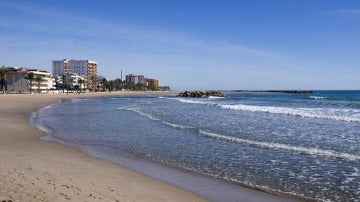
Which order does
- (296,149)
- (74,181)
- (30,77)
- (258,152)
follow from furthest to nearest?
(30,77)
(296,149)
(258,152)
(74,181)

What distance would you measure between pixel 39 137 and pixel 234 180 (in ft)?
38.4

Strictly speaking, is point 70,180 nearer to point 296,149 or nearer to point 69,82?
point 296,149

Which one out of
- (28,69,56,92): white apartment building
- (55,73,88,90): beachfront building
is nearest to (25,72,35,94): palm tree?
(28,69,56,92): white apartment building

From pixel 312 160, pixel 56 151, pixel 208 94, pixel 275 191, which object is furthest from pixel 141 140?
pixel 208 94

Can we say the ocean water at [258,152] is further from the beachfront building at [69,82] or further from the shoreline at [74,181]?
the beachfront building at [69,82]

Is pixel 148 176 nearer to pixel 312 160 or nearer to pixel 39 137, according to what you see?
pixel 312 160

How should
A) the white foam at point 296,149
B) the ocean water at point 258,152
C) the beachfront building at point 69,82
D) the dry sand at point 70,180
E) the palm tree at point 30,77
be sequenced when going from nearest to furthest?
the dry sand at point 70,180, the ocean water at point 258,152, the white foam at point 296,149, the palm tree at point 30,77, the beachfront building at point 69,82

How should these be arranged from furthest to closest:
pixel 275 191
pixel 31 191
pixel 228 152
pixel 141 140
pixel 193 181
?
pixel 141 140, pixel 228 152, pixel 193 181, pixel 275 191, pixel 31 191

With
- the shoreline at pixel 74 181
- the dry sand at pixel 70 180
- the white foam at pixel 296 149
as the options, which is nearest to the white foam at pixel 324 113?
the white foam at pixel 296 149

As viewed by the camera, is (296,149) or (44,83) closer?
(296,149)

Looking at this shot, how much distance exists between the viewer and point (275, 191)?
9.13 m

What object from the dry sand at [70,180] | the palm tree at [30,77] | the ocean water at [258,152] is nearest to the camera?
the dry sand at [70,180]

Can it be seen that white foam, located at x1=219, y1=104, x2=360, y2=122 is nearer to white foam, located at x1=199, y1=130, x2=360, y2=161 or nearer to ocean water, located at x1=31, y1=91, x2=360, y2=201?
ocean water, located at x1=31, y1=91, x2=360, y2=201

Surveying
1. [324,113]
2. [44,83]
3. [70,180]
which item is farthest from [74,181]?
[44,83]
